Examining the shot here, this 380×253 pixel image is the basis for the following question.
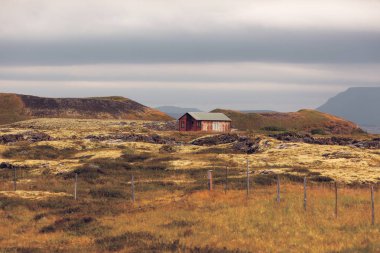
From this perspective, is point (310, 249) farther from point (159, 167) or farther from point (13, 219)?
point (159, 167)

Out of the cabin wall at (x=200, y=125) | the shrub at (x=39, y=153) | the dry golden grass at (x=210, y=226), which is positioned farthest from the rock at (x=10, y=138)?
the dry golden grass at (x=210, y=226)

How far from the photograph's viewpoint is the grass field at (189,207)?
24781 millimetres

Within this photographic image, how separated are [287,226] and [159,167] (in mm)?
37952

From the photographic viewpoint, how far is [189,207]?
3422 cm

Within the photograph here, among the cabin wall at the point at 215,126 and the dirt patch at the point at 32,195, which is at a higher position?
the cabin wall at the point at 215,126

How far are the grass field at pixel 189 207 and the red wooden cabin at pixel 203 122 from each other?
58.9 meters

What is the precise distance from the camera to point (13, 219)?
32812mm

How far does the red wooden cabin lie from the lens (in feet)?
425

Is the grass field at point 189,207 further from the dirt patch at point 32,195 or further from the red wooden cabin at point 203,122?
the red wooden cabin at point 203,122

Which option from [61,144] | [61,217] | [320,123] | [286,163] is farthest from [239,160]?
[320,123]

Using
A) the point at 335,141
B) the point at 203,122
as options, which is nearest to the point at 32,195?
the point at 335,141

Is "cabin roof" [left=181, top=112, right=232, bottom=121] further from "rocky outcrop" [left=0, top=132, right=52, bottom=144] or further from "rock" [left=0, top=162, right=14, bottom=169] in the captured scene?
"rock" [left=0, top=162, right=14, bottom=169]

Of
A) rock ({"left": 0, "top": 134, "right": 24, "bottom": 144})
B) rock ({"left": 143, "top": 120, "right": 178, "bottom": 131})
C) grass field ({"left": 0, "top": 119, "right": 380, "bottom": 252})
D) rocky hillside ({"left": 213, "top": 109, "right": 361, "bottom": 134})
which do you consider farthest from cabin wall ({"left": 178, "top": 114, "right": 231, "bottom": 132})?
grass field ({"left": 0, "top": 119, "right": 380, "bottom": 252})

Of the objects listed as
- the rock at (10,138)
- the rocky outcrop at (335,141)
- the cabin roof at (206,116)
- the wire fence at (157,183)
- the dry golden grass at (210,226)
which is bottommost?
the wire fence at (157,183)
